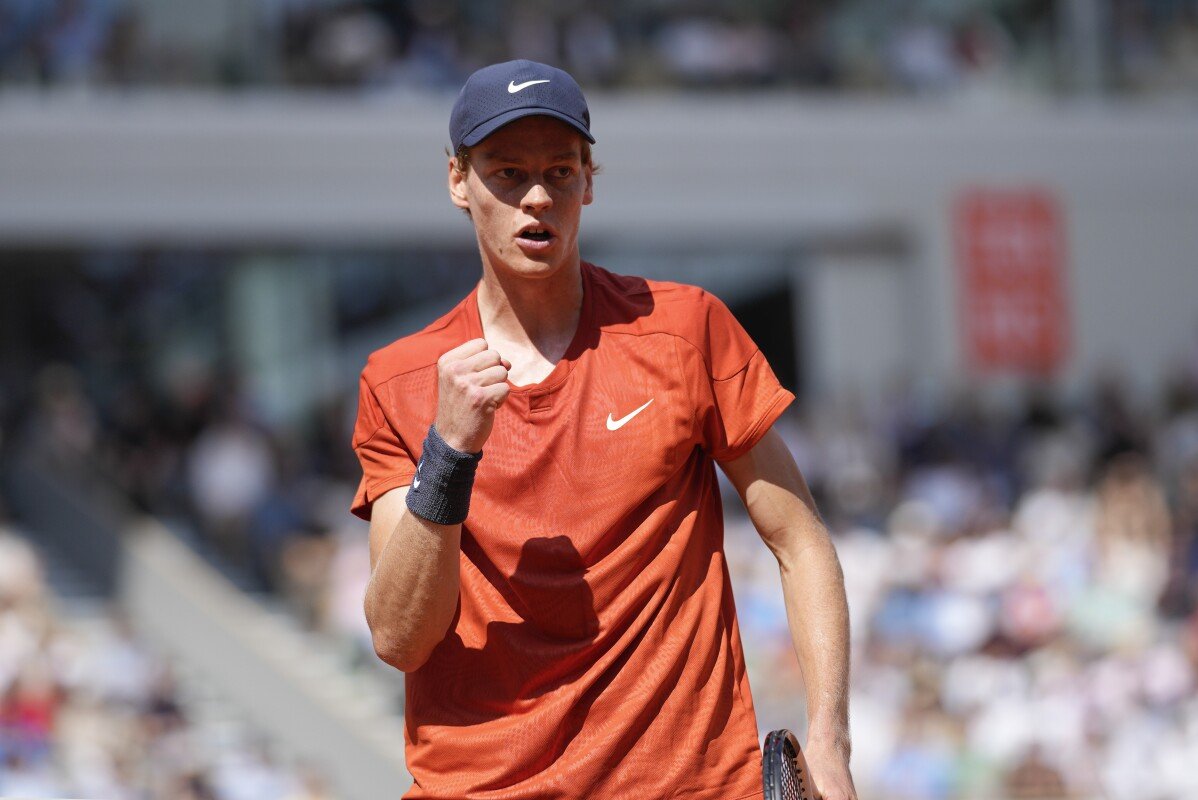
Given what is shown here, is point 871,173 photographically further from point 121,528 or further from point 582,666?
point 582,666

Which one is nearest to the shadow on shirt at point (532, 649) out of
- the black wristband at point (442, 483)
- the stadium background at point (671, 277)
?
the black wristband at point (442, 483)

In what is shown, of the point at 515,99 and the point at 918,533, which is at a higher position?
the point at 515,99

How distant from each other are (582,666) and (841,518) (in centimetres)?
1111

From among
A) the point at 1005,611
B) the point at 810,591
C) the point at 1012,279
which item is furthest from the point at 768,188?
the point at 810,591

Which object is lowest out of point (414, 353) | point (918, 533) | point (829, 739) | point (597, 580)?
point (918, 533)

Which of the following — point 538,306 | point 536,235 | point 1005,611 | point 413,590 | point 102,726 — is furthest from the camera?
point 1005,611

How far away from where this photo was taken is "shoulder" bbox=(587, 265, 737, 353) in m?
2.65

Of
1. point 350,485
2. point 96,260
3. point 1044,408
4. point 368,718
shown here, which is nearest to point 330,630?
point 368,718

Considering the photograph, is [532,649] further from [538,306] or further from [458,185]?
[458,185]

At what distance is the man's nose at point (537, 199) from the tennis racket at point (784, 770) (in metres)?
0.83

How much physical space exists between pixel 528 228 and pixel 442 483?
1.38 ft

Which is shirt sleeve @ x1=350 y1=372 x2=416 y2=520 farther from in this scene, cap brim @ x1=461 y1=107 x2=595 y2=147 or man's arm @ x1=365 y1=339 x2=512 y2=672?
cap brim @ x1=461 y1=107 x2=595 y2=147

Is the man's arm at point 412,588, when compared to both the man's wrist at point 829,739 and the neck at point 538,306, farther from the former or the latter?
the man's wrist at point 829,739

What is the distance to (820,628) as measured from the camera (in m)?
2.59
